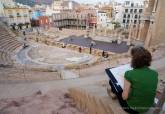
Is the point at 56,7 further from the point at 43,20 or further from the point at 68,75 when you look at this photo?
the point at 68,75

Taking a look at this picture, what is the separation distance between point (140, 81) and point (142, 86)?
10cm

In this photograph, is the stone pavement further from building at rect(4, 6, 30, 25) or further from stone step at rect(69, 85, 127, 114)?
building at rect(4, 6, 30, 25)

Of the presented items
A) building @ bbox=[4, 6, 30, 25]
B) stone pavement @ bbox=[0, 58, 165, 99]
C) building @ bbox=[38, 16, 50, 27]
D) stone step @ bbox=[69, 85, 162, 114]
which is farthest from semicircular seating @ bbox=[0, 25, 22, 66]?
building @ bbox=[38, 16, 50, 27]

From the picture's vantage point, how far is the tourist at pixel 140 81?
8.27 feet

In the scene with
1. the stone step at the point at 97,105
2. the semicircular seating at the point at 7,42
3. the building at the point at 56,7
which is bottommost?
the semicircular seating at the point at 7,42

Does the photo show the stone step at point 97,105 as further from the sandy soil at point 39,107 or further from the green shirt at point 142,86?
the green shirt at point 142,86

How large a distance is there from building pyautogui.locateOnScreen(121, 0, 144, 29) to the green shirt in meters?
45.9

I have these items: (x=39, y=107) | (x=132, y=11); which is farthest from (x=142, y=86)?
(x=132, y=11)

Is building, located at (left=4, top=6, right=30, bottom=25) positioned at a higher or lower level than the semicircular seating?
higher

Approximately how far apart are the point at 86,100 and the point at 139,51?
1554 mm

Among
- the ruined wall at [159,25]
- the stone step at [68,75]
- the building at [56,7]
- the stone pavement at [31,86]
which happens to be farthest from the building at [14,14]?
the stone pavement at [31,86]

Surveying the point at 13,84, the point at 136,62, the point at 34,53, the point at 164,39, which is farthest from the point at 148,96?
the point at 34,53

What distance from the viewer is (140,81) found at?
8.24 feet

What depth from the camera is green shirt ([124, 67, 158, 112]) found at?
2.51m
